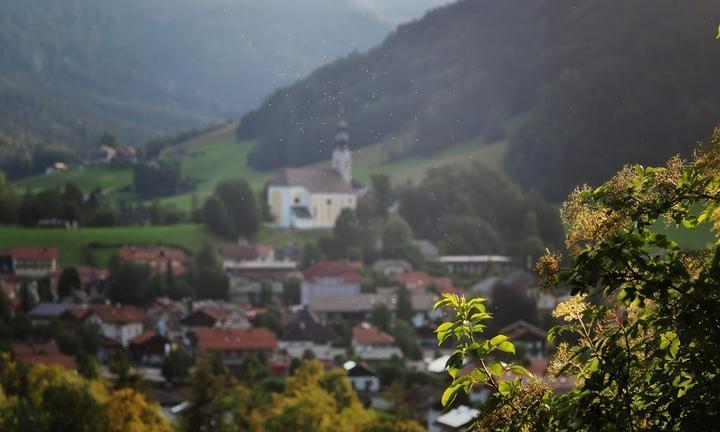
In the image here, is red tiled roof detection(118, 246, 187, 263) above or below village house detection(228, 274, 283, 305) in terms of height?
above

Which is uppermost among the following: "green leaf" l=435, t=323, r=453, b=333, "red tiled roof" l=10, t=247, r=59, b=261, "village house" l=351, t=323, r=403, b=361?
"green leaf" l=435, t=323, r=453, b=333

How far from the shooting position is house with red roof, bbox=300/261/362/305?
73.1 m

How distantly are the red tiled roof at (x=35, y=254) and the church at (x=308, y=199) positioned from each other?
18.7 meters

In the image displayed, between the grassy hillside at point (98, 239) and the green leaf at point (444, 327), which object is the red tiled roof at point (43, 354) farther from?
the green leaf at point (444, 327)

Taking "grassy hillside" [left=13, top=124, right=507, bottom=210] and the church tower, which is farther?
"grassy hillside" [left=13, top=124, right=507, bottom=210]

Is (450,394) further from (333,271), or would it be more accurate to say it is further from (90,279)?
(333,271)

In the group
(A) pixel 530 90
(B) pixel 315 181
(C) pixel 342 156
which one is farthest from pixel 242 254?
(A) pixel 530 90

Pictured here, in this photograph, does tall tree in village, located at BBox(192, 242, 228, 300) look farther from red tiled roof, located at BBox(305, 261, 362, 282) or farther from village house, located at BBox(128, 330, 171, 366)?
village house, located at BBox(128, 330, 171, 366)

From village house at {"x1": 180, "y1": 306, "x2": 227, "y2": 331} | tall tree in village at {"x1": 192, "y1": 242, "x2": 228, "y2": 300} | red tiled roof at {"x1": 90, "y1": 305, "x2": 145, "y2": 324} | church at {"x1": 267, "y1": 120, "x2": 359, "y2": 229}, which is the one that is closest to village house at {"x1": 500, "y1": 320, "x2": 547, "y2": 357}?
village house at {"x1": 180, "y1": 306, "x2": 227, "y2": 331}

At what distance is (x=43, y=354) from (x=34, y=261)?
84.7ft

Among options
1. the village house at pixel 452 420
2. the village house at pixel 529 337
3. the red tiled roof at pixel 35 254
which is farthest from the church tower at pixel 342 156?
the village house at pixel 452 420

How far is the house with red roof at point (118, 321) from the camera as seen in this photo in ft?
205

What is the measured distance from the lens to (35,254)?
7638 centimetres

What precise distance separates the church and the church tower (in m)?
2.02
